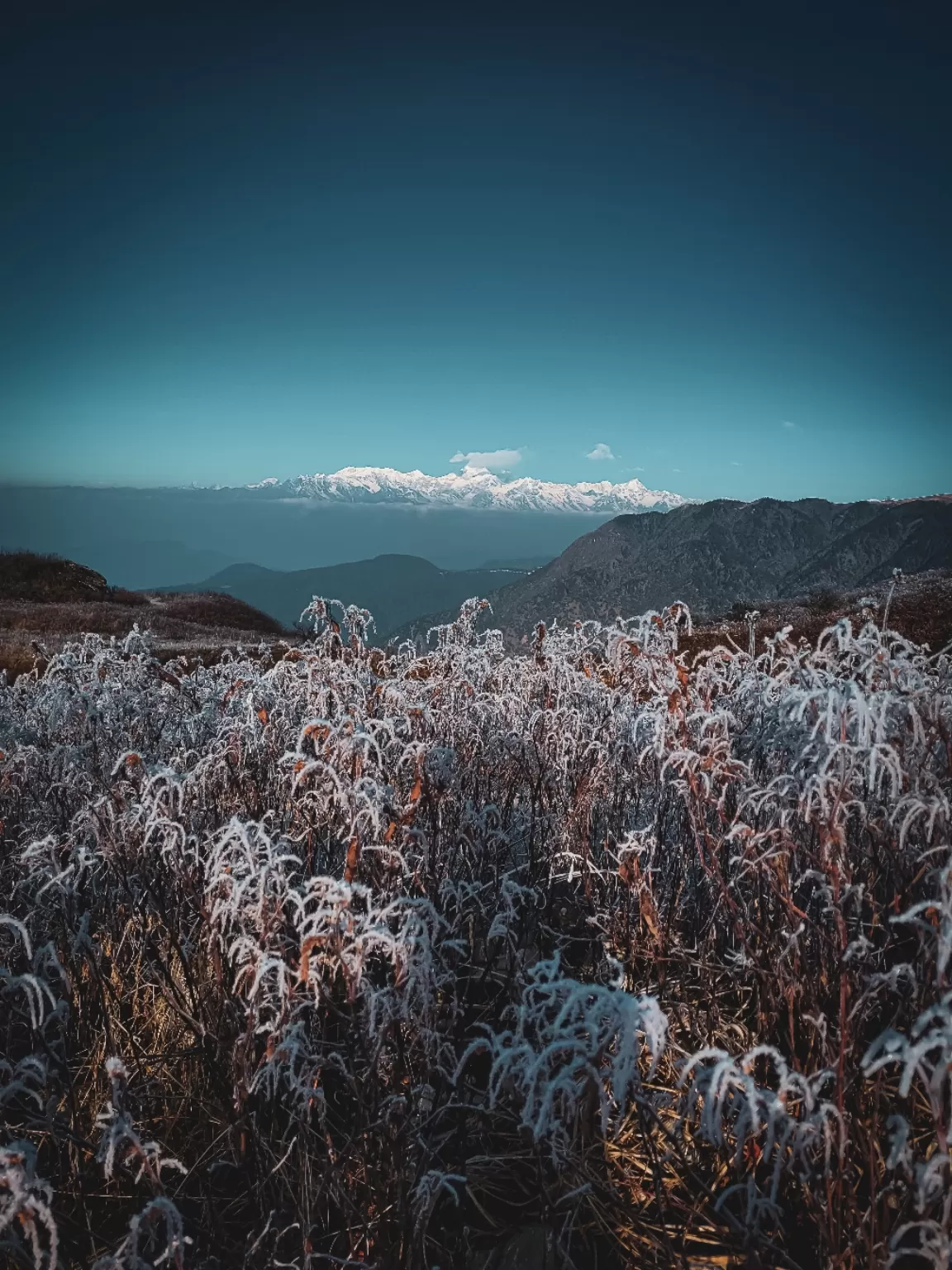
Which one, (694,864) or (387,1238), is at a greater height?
(694,864)

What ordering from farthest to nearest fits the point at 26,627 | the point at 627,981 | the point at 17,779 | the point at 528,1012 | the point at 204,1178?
1. the point at 26,627
2. the point at 17,779
3. the point at 627,981
4. the point at 204,1178
5. the point at 528,1012

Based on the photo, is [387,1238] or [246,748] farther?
[246,748]

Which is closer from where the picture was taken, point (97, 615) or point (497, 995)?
point (497, 995)

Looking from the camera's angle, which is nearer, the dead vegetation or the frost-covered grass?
the frost-covered grass

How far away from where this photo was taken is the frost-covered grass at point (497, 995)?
1.92 m

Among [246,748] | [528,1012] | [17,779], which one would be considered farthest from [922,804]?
[17,779]

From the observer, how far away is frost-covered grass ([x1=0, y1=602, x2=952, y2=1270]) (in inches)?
75.6

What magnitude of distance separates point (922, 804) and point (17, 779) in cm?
566

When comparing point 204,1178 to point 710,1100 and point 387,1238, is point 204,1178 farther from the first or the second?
point 710,1100

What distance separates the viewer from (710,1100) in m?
1.59

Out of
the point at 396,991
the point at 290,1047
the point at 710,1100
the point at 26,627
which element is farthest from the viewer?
the point at 26,627

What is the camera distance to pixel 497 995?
2.87 m

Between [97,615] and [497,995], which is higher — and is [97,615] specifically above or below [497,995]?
below

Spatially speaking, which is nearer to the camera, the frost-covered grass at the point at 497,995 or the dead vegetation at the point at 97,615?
the frost-covered grass at the point at 497,995
